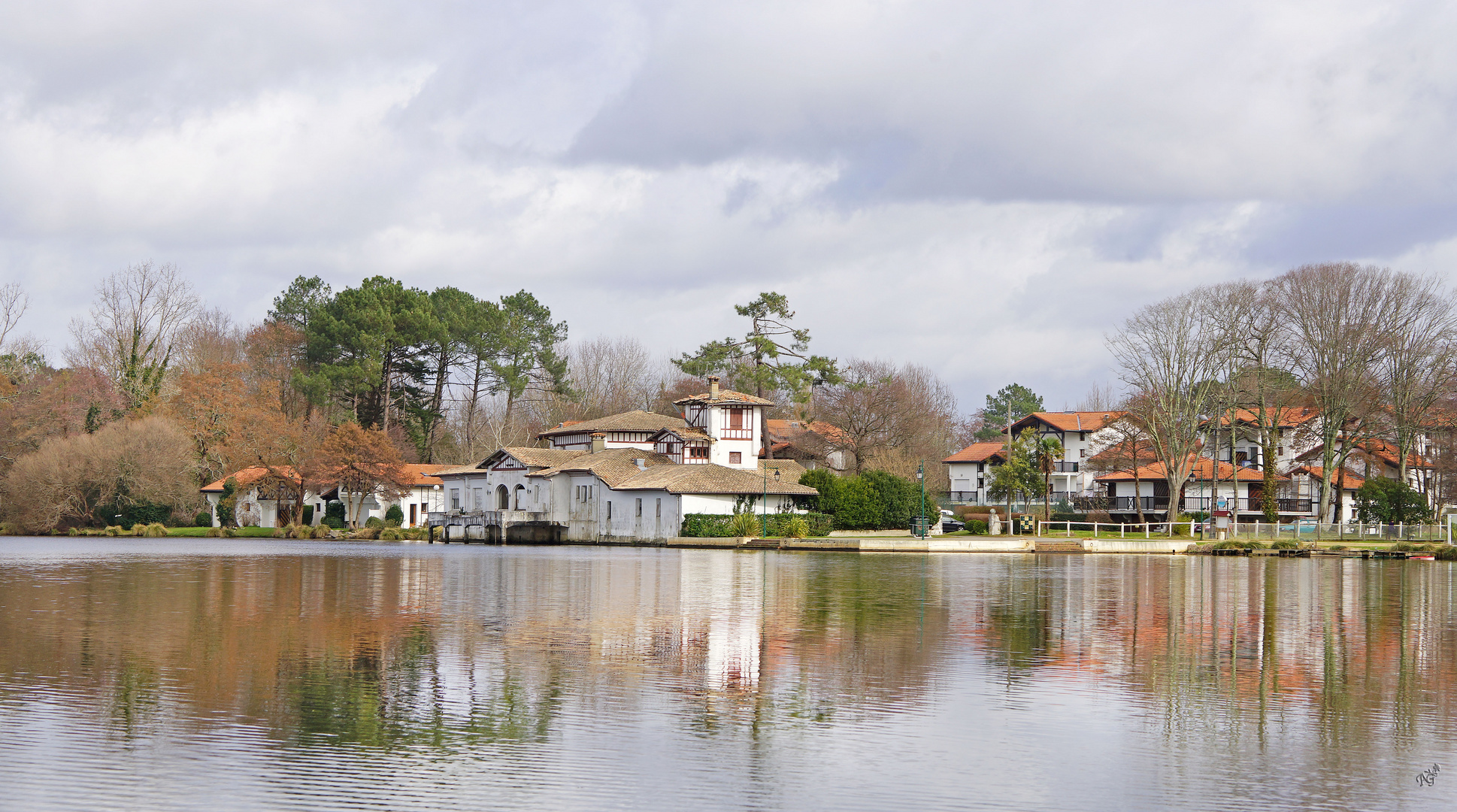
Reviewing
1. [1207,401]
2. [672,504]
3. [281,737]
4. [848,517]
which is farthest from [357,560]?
[1207,401]

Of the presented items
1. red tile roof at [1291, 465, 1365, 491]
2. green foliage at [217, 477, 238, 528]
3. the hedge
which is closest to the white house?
the hedge

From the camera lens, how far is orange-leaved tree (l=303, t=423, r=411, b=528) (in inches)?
3095

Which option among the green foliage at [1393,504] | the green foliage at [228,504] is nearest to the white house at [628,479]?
the green foliage at [228,504]

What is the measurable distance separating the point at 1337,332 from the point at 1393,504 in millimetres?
11205

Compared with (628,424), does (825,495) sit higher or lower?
lower

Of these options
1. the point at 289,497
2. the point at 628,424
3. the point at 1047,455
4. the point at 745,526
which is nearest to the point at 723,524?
the point at 745,526

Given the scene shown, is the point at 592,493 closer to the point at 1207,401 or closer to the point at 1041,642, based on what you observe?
the point at 1207,401

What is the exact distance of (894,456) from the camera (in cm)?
8262

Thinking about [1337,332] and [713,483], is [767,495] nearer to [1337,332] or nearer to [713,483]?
[713,483]

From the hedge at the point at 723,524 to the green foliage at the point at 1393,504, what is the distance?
28683mm

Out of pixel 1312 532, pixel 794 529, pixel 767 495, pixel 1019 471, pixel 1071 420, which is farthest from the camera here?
pixel 1071 420

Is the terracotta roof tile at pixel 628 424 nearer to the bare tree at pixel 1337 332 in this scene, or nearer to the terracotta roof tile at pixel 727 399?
the terracotta roof tile at pixel 727 399

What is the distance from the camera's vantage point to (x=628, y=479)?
233 feet

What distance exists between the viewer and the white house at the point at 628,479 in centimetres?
6769
